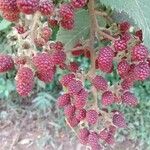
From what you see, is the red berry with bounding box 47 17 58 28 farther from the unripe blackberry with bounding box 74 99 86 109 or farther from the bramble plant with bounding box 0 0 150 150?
the unripe blackberry with bounding box 74 99 86 109

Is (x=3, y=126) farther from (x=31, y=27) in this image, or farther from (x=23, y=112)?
(x=31, y=27)

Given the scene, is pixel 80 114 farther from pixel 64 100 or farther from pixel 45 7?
pixel 45 7

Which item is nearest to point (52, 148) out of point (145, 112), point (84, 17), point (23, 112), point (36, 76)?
point (23, 112)

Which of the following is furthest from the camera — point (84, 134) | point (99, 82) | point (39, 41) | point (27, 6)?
point (84, 134)

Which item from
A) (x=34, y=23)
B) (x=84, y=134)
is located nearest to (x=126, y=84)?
(x=84, y=134)

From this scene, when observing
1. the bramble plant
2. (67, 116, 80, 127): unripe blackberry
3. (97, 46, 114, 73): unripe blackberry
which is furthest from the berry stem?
(67, 116, 80, 127): unripe blackberry

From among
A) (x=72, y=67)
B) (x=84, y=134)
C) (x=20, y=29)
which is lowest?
(x=84, y=134)

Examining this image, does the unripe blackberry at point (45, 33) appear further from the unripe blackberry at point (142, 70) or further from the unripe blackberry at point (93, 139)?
the unripe blackberry at point (93, 139)
